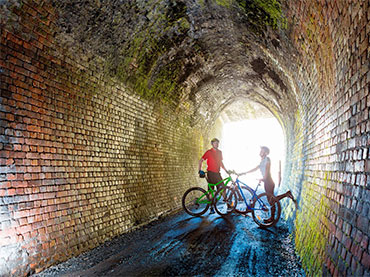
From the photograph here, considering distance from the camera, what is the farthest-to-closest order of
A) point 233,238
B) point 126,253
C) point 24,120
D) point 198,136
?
point 198,136
point 233,238
point 126,253
point 24,120

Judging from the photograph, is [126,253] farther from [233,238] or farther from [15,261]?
[233,238]

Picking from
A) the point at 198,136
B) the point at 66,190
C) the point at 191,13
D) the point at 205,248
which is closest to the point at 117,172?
the point at 66,190

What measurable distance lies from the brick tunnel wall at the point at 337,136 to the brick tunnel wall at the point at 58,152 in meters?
3.79

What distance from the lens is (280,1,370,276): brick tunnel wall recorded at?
2.52 metres

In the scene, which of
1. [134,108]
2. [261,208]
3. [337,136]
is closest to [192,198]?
[261,208]

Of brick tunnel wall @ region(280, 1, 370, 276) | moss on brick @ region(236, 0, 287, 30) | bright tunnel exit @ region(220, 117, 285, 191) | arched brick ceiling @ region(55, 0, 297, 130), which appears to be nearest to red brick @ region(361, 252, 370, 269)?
brick tunnel wall @ region(280, 1, 370, 276)

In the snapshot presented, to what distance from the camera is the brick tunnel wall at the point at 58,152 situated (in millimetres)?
4102

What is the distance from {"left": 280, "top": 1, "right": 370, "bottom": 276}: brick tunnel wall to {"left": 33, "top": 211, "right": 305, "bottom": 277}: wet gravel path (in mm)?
596

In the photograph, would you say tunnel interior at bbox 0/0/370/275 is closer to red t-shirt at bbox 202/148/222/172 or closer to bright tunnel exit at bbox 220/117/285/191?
red t-shirt at bbox 202/148/222/172

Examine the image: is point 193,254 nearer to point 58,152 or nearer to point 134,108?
point 58,152

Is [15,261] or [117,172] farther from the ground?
[117,172]

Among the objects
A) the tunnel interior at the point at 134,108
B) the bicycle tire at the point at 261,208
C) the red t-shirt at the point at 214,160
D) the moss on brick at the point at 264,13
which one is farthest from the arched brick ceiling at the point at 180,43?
the bicycle tire at the point at 261,208

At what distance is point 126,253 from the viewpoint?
5000 mm

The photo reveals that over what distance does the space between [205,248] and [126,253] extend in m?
1.38
